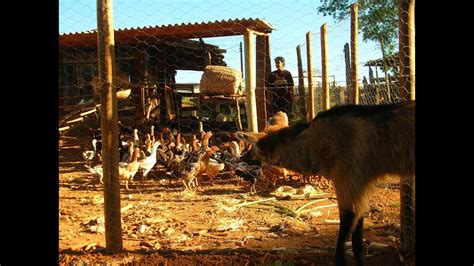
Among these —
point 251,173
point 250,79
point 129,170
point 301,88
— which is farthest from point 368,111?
point 301,88

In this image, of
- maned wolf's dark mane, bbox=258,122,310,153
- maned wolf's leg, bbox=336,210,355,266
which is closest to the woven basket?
maned wolf's dark mane, bbox=258,122,310,153

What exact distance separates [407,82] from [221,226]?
299 cm

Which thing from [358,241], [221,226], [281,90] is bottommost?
[221,226]

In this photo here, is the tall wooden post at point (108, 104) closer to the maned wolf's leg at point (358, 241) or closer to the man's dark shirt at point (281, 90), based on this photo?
the maned wolf's leg at point (358, 241)

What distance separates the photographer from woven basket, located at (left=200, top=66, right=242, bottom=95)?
11.2m

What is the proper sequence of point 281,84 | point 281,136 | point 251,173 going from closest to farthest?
point 281,136 < point 251,173 < point 281,84

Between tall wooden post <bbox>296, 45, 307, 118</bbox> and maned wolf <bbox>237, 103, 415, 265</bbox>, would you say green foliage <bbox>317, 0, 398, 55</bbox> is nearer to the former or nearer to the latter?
tall wooden post <bbox>296, 45, 307, 118</bbox>

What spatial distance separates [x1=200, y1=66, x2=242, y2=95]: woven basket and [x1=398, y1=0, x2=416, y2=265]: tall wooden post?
25.1ft

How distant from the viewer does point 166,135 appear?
12.0 m

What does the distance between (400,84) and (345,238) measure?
1.59 m

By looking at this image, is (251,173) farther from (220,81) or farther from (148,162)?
(220,81)

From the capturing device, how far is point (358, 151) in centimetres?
349
